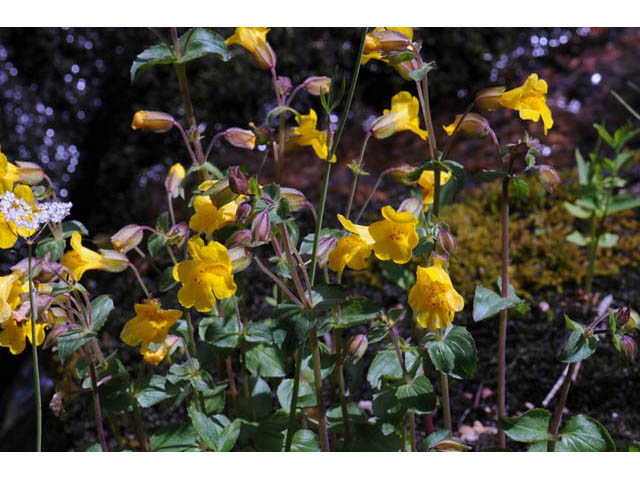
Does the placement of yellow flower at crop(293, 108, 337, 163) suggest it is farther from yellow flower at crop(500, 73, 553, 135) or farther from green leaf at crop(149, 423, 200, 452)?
green leaf at crop(149, 423, 200, 452)

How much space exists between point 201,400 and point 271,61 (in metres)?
0.78

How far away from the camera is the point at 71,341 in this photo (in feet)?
4.42

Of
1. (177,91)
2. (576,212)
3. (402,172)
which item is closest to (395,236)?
(402,172)

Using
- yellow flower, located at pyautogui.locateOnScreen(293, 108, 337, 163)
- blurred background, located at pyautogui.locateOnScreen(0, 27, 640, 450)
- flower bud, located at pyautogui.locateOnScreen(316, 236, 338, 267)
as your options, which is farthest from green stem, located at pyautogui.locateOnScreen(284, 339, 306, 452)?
blurred background, located at pyautogui.locateOnScreen(0, 27, 640, 450)

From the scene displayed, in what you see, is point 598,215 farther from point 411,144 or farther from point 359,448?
point 359,448

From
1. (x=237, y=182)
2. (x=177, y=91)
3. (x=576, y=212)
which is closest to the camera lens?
(x=237, y=182)

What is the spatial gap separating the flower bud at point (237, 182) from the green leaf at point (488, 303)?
0.50m

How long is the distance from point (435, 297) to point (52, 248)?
2.68 ft

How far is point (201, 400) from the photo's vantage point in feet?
5.08

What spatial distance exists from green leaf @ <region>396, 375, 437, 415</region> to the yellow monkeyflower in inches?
35.3

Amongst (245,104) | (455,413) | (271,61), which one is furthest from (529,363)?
(245,104)

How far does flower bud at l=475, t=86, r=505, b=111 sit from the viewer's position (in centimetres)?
127

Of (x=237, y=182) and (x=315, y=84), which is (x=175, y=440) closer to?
(x=237, y=182)

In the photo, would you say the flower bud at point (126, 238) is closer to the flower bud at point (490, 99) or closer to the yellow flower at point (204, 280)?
the yellow flower at point (204, 280)
